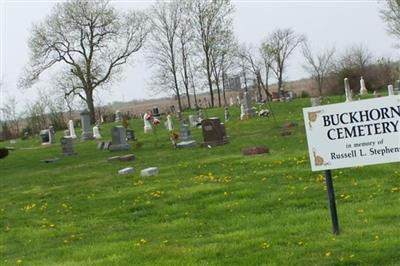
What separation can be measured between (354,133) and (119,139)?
1916 cm

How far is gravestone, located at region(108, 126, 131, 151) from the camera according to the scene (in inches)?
985

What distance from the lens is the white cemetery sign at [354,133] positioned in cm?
669

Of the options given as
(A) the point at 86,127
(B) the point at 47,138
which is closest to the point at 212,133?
(A) the point at 86,127

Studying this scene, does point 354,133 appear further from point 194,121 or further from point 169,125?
point 194,121

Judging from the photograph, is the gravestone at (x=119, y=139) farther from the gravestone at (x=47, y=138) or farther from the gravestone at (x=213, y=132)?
the gravestone at (x=47, y=138)

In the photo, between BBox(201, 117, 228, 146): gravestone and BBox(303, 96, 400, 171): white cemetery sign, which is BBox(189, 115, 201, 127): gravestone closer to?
BBox(201, 117, 228, 146): gravestone

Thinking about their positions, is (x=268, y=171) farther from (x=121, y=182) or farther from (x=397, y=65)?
(x=397, y=65)

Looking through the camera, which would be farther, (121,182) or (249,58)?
(249,58)

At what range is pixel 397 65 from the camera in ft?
183

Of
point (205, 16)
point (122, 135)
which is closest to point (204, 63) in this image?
point (205, 16)

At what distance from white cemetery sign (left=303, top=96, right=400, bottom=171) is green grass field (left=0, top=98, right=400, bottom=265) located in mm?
925

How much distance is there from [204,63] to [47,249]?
5253 cm

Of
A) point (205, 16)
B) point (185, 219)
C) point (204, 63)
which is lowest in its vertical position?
point (185, 219)

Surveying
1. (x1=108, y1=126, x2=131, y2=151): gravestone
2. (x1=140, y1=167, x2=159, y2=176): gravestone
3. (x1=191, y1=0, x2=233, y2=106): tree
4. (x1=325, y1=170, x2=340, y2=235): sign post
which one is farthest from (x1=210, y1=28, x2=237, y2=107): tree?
(x1=325, y1=170, x2=340, y2=235): sign post
